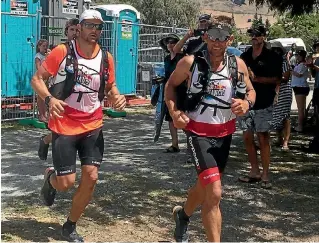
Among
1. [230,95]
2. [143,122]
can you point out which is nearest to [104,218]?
[230,95]

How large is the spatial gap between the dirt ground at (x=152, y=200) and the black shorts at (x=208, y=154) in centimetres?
87

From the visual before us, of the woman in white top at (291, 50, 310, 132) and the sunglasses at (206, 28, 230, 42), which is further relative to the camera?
the woman in white top at (291, 50, 310, 132)

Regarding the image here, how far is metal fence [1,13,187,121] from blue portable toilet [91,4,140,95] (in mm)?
24

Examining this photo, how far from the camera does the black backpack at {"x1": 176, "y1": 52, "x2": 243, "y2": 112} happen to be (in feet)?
15.1

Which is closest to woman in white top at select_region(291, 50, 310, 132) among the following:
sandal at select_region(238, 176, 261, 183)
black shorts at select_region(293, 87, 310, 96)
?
black shorts at select_region(293, 87, 310, 96)

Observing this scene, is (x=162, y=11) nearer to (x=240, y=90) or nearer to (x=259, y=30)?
(x=259, y=30)

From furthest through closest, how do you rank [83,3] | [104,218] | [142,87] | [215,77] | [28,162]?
[142,87] < [83,3] < [28,162] < [104,218] < [215,77]

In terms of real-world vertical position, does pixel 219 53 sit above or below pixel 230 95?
above

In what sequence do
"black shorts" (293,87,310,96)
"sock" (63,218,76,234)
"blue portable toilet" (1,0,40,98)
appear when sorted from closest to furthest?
"sock" (63,218,76,234) → "blue portable toilet" (1,0,40,98) → "black shorts" (293,87,310,96)

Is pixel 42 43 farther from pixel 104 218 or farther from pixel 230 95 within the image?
pixel 230 95

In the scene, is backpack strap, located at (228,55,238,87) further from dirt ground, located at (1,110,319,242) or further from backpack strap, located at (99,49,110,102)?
dirt ground, located at (1,110,319,242)

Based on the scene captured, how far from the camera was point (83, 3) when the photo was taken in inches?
551

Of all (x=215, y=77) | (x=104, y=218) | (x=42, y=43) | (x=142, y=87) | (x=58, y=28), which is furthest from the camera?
(x=142, y=87)

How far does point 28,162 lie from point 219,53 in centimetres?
437
